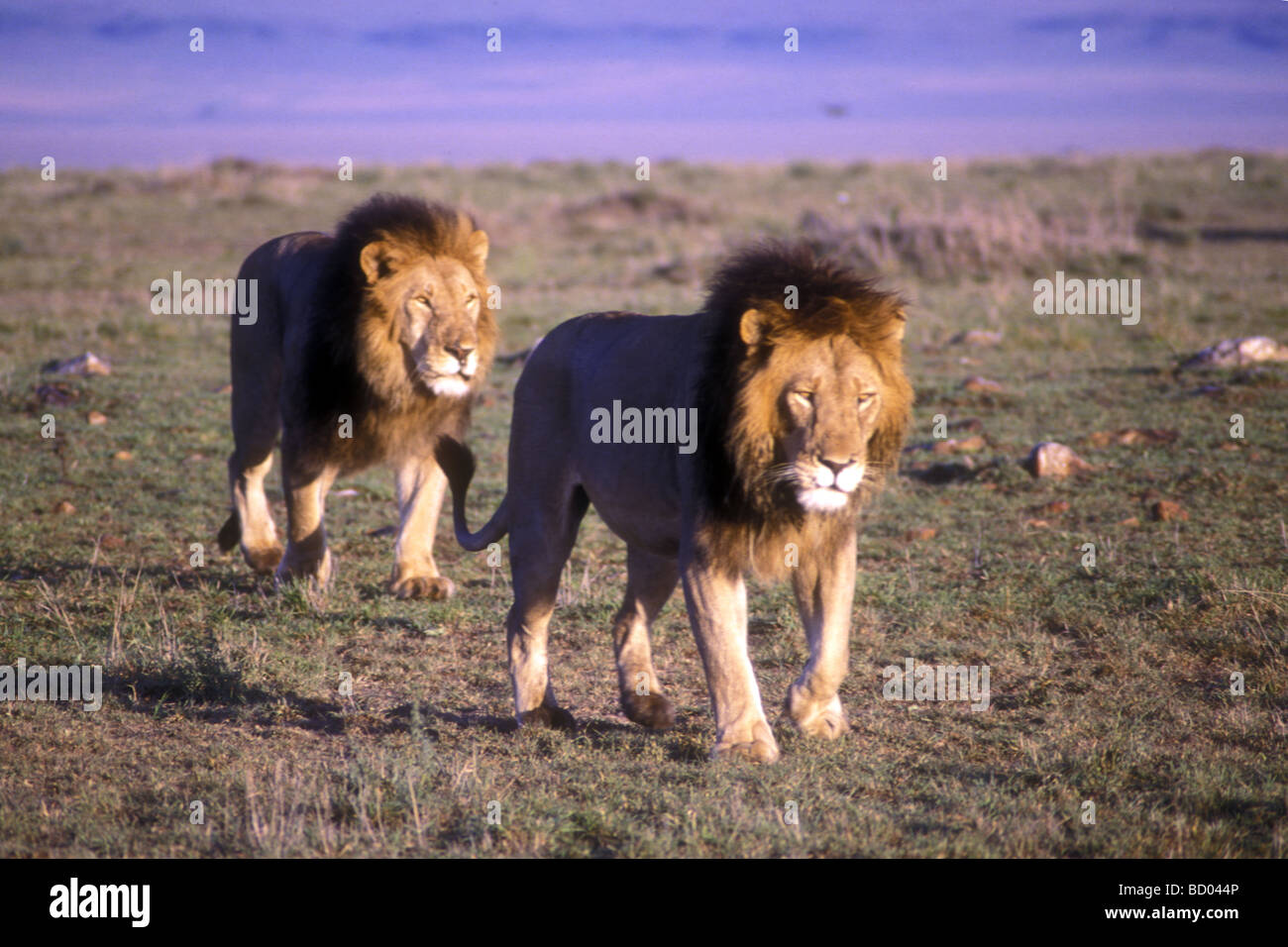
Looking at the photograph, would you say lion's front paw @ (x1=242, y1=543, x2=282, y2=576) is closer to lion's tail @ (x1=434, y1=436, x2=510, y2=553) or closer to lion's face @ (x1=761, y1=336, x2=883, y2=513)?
lion's tail @ (x1=434, y1=436, x2=510, y2=553)

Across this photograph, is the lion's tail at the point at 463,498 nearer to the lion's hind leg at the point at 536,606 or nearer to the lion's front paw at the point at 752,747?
the lion's hind leg at the point at 536,606

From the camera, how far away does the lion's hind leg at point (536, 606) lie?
5.10 meters

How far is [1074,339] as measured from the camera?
13977 mm

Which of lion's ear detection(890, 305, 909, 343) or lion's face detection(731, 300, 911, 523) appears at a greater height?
lion's ear detection(890, 305, 909, 343)

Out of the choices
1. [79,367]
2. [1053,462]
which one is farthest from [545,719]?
[79,367]

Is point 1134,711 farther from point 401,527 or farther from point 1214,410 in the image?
point 1214,410

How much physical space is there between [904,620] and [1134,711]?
1427mm

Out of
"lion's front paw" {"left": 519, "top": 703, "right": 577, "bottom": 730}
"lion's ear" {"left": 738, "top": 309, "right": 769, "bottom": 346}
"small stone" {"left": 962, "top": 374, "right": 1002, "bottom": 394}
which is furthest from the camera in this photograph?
"small stone" {"left": 962, "top": 374, "right": 1002, "bottom": 394}

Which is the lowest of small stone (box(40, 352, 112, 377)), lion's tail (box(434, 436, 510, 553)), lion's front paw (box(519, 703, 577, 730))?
lion's front paw (box(519, 703, 577, 730))

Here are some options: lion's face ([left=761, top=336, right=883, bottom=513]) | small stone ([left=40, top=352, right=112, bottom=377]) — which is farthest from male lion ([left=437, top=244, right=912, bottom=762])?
small stone ([left=40, top=352, right=112, bottom=377])

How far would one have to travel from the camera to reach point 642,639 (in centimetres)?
527

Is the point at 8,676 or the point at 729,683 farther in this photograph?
the point at 8,676

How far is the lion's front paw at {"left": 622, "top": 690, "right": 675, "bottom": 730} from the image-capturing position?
5105 mm

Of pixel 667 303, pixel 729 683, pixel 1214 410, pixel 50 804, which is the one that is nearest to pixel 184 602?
pixel 50 804
